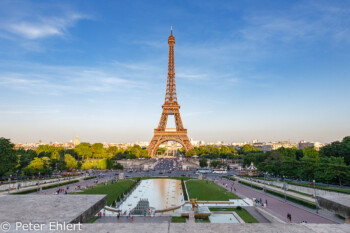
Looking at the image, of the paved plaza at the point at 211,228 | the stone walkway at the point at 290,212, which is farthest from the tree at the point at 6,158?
the paved plaza at the point at 211,228

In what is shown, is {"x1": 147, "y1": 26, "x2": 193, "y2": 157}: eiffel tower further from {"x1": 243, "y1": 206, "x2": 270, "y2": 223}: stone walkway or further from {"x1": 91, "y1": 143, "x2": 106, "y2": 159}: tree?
{"x1": 243, "y1": 206, "x2": 270, "y2": 223}: stone walkway

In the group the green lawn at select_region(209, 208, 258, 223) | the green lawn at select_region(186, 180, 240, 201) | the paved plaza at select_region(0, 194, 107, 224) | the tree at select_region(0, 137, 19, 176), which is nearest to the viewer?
the paved plaza at select_region(0, 194, 107, 224)

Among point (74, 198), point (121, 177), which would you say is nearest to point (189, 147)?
point (121, 177)

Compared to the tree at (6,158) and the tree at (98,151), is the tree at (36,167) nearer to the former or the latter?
the tree at (6,158)

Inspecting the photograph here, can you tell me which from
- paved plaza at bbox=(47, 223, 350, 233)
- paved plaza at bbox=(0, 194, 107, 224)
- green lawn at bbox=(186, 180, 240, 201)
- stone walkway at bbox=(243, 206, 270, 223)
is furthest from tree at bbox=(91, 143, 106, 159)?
paved plaza at bbox=(47, 223, 350, 233)

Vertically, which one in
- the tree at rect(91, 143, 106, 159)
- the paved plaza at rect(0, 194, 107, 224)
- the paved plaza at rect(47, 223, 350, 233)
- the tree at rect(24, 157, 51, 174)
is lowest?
the tree at rect(24, 157, 51, 174)

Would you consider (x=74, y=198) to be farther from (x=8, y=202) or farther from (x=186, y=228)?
(x=186, y=228)
